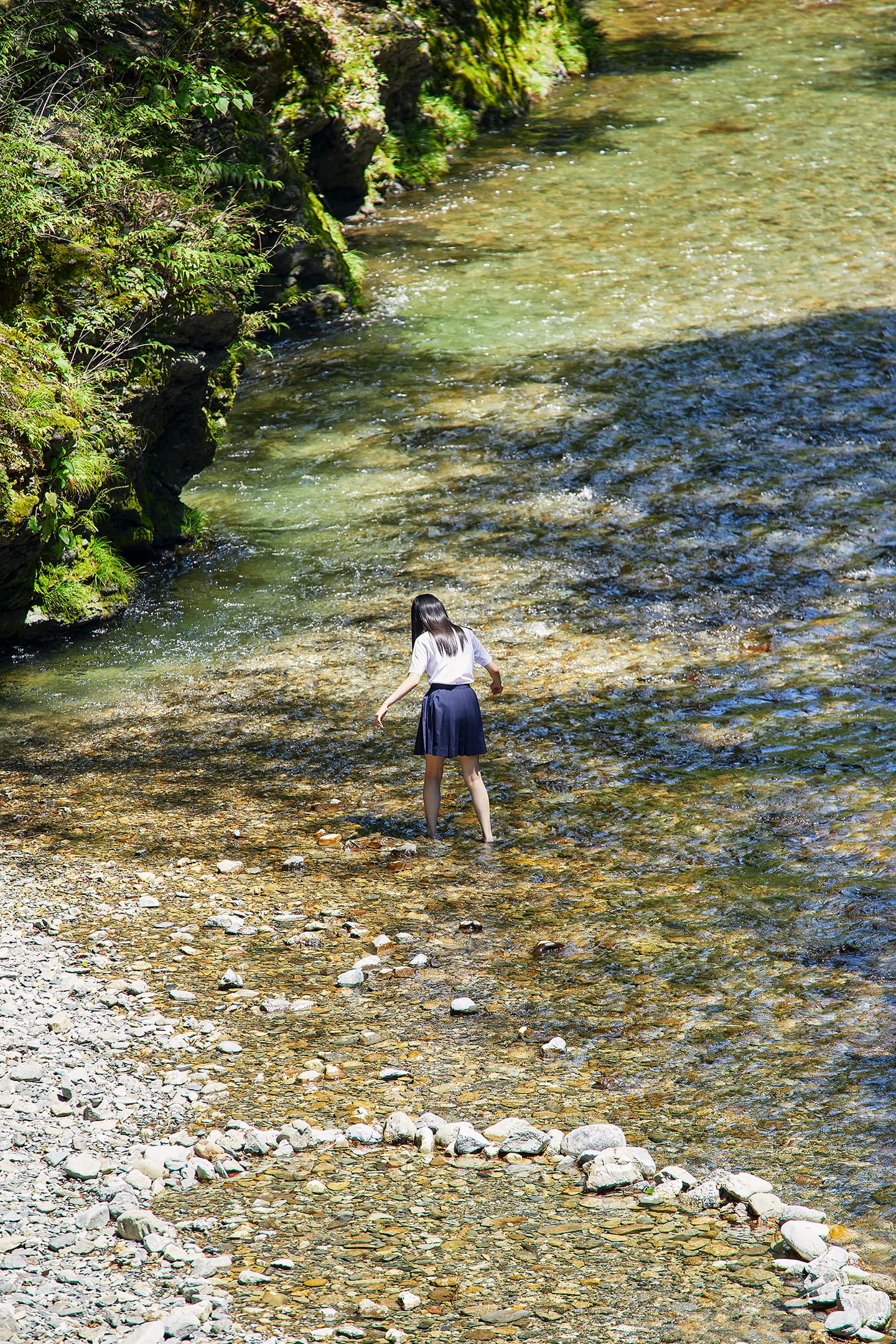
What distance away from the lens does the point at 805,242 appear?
19391 millimetres

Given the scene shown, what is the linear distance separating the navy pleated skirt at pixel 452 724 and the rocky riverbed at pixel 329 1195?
166 centimetres

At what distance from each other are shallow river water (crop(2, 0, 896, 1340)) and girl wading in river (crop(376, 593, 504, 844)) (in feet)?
1.26

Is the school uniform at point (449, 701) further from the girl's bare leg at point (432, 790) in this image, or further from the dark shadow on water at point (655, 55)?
the dark shadow on water at point (655, 55)

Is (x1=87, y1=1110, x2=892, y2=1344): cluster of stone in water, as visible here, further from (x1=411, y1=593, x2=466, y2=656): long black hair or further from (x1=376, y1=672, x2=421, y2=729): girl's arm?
(x1=411, y1=593, x2=466, y2=656): long black hair

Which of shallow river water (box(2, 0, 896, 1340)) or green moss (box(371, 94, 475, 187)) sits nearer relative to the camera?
shallow river water (box(2, 0, 896, 1340))

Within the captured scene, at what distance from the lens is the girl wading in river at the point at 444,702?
26.3ft

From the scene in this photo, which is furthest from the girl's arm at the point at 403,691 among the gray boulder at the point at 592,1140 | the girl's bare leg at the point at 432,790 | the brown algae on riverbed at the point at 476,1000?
the gray boulder at the point at 592,1140

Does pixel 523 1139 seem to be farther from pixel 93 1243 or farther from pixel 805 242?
pixel 805 242

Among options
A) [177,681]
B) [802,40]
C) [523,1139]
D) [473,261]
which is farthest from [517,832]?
[802,40]

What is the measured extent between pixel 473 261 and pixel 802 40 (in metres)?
16.6

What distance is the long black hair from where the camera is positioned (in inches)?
321

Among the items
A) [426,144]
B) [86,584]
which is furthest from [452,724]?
[426,144]

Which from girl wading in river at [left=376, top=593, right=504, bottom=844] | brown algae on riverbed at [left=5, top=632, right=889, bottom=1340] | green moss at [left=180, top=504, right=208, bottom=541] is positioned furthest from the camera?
green moss at [left=180, top=504, right=208, bottom=541]

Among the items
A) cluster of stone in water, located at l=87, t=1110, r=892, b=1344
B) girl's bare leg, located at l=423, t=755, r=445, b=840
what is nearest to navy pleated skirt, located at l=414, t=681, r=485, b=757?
girl's bare leg, located at l=423, t=755, r=445, b=840
